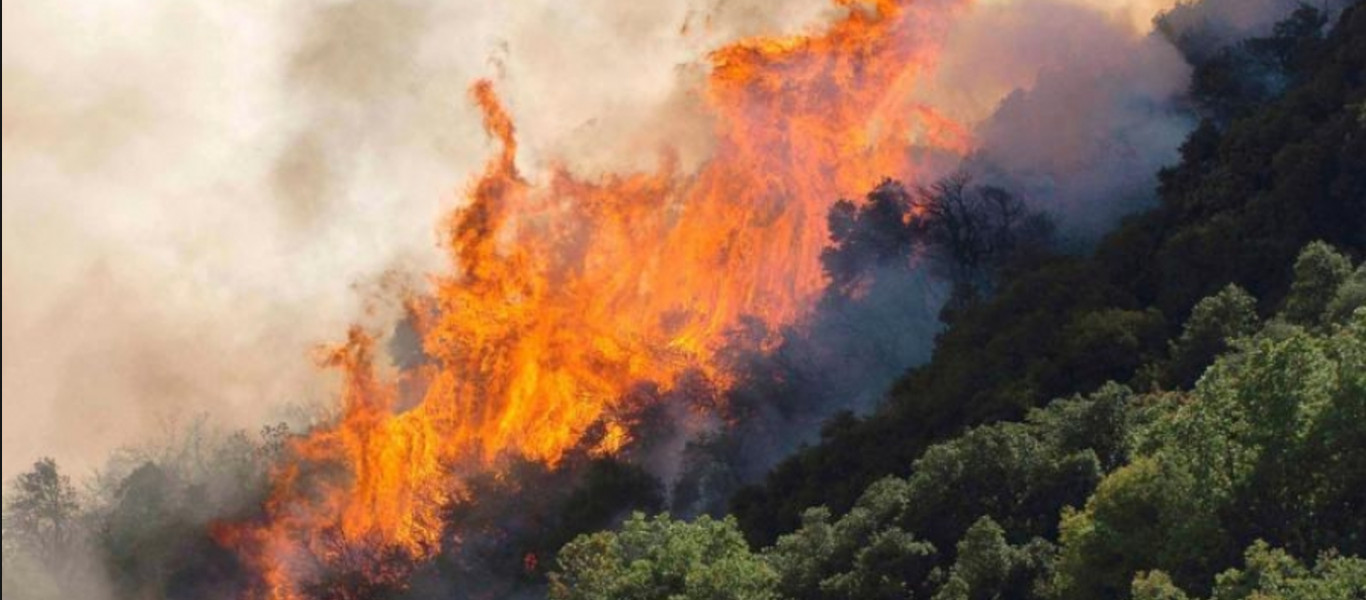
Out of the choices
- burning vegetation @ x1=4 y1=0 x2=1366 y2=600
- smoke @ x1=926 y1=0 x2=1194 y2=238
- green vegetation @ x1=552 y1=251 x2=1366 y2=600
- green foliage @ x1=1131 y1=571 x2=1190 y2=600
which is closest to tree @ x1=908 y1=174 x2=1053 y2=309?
burning vegetation @ x1=4 y1=0 x2=1366 y2=600

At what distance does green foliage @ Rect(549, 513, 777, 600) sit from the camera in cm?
7794

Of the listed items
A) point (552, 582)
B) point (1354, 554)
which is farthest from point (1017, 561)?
point (552, 582)

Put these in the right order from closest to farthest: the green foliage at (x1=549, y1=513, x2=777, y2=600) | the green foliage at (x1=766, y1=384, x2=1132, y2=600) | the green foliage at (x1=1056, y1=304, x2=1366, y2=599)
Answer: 1. the green foliage at (x1=1056, y1=304, x2=1366, y2=599)
2. the green foliage at (x1=549, y1=513, x2=777, y2=600)
3. the green foliage at (x1=766, y1=384, x2=1132, y2=600)

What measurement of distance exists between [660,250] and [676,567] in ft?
103

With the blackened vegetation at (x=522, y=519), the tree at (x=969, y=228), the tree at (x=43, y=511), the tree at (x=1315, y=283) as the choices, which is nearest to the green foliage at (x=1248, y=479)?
the tree at (x=1315, y=283)

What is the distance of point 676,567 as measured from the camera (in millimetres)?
80062

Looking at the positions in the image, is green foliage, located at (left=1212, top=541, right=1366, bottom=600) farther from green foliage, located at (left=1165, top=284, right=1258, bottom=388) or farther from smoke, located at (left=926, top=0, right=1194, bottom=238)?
smoke, located at (left=926, top=0, right=1194, bottom=238)

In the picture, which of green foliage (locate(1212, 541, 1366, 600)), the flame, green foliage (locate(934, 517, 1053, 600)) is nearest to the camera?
green foliage (locate(1212, 541, 1366, 600))

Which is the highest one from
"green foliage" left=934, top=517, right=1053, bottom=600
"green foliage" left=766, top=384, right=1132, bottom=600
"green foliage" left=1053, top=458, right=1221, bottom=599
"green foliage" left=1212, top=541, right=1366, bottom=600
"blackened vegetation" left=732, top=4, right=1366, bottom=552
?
"blackened vegetation" left=732, top=4, right=1366, bottom=552

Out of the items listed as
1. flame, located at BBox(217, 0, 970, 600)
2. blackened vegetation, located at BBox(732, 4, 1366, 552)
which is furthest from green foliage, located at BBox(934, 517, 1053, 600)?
flame, located at BBox(217, 0, 970, 600)

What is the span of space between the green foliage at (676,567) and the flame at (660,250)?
22.0 meters

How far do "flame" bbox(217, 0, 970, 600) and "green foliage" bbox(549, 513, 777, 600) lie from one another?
22.0 metres

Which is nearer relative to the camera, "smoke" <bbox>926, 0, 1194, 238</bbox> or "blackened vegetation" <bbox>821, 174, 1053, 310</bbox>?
"smoke" <bbox>926, 0, 1194, 238</bbox>

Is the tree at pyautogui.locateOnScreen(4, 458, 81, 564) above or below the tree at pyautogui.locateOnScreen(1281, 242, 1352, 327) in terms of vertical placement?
above
